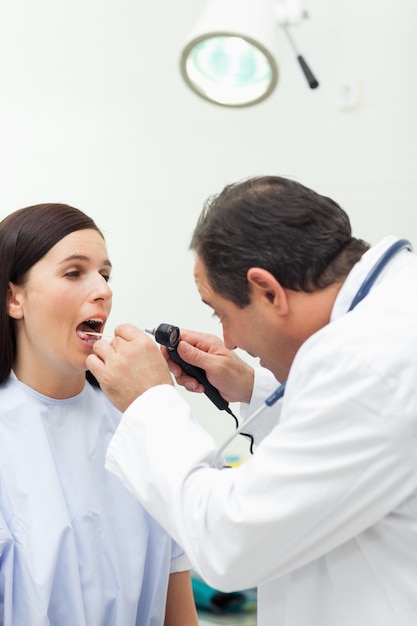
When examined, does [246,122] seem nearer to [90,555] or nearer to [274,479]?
[90,555]

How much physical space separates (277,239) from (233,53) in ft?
3.85

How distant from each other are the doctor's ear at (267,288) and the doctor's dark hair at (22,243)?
63cm

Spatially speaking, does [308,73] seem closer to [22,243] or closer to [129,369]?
[22,243]

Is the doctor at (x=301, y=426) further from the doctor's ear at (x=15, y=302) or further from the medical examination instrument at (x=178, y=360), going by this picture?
the doctor's ear at (x=15, y=302)

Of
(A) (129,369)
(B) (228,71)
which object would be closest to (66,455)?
(A) (129,369)

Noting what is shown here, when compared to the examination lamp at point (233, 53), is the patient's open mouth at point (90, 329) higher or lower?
lower

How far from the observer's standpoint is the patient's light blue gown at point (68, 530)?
4.57ft

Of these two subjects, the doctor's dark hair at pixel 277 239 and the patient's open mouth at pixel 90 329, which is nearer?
the doctor's dark hair at pixel 277 239

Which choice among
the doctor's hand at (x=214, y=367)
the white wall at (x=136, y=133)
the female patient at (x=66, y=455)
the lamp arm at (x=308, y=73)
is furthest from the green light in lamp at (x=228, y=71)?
the doctor's hand at (x=214, y=367)

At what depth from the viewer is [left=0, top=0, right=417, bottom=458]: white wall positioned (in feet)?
9.19

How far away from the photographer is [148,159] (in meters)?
2.91

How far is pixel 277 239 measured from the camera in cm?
114

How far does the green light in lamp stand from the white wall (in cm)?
62

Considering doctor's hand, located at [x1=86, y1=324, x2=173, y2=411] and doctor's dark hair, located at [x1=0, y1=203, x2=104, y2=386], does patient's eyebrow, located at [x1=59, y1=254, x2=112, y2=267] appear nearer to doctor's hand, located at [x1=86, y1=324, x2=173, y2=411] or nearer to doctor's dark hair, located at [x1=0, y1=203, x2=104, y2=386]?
doctor's dark hair, located at [x1=0, y1=203, x2=104, y2=386]
